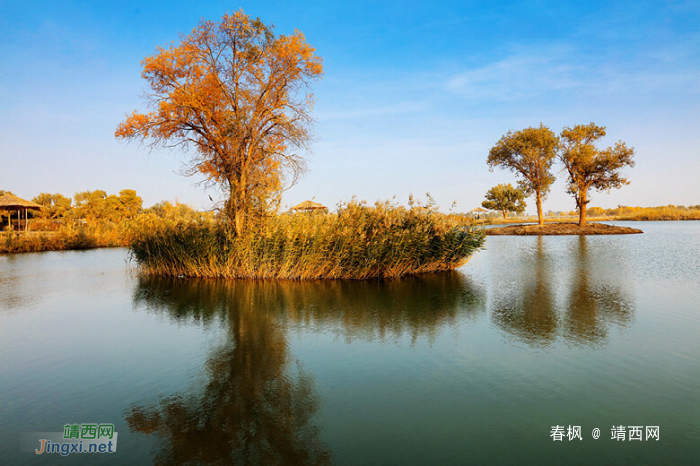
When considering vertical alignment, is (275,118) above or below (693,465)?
above

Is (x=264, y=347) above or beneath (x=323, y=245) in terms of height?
beneath

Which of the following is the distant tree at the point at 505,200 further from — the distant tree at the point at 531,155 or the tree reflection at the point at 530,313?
the tree reflection at the point at 530,313

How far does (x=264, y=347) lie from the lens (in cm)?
614

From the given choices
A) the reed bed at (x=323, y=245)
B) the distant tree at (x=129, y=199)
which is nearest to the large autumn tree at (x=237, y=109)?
the reed bed at (x=323, y=245)

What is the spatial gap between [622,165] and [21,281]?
136 feet

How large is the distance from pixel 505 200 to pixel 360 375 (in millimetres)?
68340

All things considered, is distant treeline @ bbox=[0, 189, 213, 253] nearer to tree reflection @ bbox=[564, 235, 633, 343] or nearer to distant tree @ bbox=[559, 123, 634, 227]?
tree reflection @ bbox=[564, 235, 633, 343]

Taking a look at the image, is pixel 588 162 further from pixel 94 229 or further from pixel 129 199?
pixel 129 199

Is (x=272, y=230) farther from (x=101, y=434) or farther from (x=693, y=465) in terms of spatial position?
(x=693, y=465)

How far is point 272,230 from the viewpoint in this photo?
42.8ft

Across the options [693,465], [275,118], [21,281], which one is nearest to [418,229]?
[275,118]

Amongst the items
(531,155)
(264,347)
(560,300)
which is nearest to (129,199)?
(531,155)

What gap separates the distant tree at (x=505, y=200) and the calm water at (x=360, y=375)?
61.0 m

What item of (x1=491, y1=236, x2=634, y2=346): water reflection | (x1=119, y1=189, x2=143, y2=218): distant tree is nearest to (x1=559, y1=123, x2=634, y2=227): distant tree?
(x1=491, y1=236, x2=634, y2=346): water reflection
